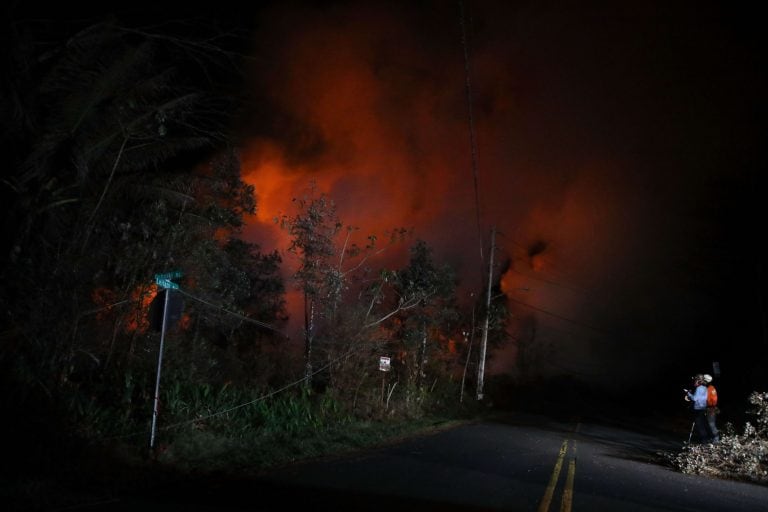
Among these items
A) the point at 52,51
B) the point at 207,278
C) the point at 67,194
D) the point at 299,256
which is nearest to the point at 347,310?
the point at 299,256

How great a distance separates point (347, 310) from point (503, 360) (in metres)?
32.6

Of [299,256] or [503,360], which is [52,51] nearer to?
[299,256]

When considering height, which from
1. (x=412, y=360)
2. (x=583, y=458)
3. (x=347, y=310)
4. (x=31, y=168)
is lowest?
(x=583, y=458)

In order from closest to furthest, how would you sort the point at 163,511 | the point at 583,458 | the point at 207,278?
the point at 163,511 < the point at 583,458 < the point at 207,278

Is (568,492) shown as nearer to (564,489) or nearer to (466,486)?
(564,489)

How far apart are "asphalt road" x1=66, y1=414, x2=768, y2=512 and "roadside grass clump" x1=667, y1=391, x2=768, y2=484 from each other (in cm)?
51

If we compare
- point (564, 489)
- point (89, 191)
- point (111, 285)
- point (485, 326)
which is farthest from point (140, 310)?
point (485, 326)

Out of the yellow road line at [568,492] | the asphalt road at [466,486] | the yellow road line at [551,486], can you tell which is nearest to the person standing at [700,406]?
the asphalt road at [466,486]

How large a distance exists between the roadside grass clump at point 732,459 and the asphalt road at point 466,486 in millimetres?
510

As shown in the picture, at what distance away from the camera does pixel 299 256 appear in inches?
815

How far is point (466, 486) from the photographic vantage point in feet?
31.4

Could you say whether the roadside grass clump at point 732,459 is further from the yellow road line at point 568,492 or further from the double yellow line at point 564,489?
the yellow road line at point 568,492

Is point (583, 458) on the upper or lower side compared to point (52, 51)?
lower

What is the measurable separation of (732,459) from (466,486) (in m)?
7.48
